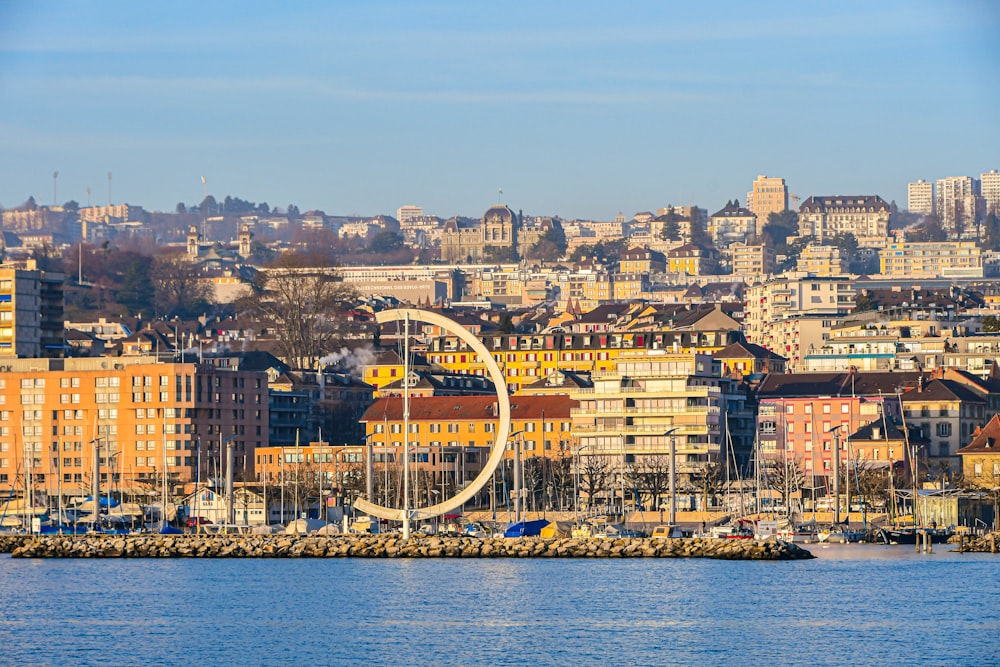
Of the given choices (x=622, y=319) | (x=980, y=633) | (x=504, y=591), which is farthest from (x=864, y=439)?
(x=622, y=319)

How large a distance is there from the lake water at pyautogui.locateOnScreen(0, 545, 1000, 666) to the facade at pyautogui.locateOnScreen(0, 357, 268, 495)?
3923cm

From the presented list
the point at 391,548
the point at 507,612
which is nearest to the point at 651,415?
the point at 391,548

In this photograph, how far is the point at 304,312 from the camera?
15575 cm

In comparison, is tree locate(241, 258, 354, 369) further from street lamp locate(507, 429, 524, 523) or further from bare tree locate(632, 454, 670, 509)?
street lamp locate(507, 429, 524, 523)

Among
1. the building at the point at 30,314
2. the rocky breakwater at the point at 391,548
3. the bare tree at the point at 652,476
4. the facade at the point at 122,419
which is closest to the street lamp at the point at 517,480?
the bare tree at the point at 652,476

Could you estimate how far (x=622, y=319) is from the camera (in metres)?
181

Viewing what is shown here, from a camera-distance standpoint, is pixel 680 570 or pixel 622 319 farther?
pixel 622 319

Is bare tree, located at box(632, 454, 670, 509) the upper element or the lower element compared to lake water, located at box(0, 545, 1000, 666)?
upper

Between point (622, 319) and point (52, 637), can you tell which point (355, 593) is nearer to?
point (52, 637)

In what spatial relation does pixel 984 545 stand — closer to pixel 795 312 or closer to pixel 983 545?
pixel 983 545

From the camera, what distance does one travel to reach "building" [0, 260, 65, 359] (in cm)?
12862

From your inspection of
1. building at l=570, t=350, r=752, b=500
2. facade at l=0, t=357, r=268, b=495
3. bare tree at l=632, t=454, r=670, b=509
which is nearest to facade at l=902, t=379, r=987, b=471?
building at l=570, t=350, r=752, b=500

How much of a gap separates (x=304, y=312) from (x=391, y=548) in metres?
80.7

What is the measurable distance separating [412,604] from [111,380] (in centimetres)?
5876
